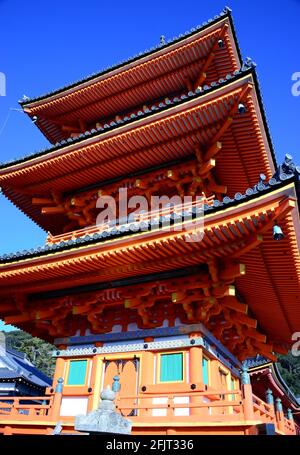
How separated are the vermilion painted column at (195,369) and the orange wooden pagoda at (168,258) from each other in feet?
0.15

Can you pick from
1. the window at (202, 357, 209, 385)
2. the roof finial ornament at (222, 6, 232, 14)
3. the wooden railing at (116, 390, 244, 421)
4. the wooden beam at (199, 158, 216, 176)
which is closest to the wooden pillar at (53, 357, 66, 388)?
the wooden railing at (116, 390, 244, 421)

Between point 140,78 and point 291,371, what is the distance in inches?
2691

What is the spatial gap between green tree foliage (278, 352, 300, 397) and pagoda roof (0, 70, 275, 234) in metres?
57.6

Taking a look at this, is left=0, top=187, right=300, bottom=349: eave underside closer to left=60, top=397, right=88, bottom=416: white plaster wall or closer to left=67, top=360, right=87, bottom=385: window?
left=67, top=360, right=87, bottom=385: window

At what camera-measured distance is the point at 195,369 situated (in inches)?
361

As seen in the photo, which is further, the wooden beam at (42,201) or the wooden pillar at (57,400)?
the wooden beam at (42,201)

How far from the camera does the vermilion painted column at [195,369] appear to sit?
8.91 m

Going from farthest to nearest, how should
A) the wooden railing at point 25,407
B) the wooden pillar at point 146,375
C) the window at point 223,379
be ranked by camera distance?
the window at point 223,379 < the wooden railing at point 25,407 < the wooden pillar at point 146,375

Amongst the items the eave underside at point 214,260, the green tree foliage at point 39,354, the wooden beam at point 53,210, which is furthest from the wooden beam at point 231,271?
the green tree foliage at point 39,354

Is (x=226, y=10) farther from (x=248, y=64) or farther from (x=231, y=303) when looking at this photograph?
(x=231, y=303)

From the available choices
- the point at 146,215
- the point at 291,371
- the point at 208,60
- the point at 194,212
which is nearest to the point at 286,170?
the point at 194,212

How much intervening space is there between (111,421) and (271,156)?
9800mm

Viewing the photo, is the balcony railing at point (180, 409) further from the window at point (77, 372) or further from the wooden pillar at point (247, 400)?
the window at point (77, 372)

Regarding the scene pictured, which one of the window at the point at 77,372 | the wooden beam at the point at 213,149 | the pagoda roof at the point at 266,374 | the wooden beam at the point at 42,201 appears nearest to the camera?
the window at the point at 77,372
